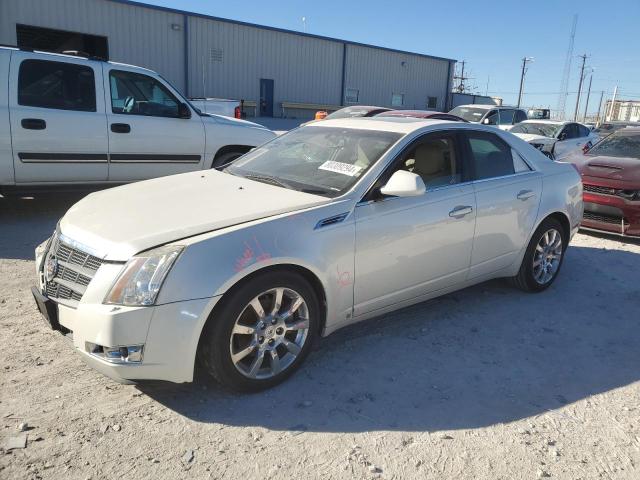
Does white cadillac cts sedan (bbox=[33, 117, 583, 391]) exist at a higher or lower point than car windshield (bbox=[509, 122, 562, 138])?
lower

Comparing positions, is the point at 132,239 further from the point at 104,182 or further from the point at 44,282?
the point at 104,182

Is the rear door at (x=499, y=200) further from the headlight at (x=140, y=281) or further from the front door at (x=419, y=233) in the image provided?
the headlight at (x=140, y=281)

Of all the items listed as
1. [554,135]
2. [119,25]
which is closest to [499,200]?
[554,135]

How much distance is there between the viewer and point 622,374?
354 cm

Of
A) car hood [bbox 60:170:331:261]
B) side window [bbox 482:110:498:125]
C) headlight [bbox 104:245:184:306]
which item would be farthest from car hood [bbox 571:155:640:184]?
side window [bbox 482:110:498:125]

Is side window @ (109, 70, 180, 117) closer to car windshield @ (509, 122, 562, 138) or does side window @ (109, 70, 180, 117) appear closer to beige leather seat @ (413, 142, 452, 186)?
beige leather seat @ (413, 142, 452, 186)

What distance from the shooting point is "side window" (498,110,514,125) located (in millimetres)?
16547

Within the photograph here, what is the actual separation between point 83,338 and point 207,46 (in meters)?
26.0

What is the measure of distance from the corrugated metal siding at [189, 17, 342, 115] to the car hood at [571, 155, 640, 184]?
861 inches

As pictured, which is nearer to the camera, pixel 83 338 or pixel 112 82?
pixel 83 338

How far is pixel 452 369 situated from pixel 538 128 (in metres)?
12.8

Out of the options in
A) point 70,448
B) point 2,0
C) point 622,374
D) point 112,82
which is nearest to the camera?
point 70,448

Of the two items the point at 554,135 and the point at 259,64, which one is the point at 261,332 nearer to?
the point at 554,135

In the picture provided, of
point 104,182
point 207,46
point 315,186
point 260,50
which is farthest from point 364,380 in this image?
point 260,50
